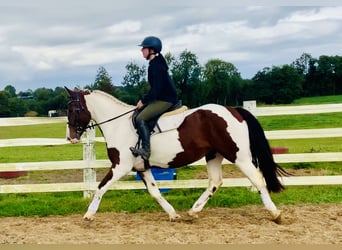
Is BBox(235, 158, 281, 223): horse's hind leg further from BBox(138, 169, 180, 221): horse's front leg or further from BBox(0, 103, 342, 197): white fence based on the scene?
BBox(0, 103, 342, 197): white fence

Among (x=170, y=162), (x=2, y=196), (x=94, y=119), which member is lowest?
(x=2, y=196)

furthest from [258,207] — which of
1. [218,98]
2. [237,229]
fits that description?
[218,98]

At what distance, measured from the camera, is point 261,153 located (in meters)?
5.92

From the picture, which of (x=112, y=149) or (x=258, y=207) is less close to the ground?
(x=112, y=149)

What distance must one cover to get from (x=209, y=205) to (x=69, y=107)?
264 centimetres

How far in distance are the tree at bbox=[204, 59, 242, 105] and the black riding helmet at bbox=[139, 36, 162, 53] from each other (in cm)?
1953

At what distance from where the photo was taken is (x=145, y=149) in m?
5.86

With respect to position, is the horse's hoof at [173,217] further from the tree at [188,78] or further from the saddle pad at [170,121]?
the tree at [188,78]

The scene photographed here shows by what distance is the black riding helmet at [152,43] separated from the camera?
19.4ft

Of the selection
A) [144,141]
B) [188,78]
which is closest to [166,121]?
[144,141]

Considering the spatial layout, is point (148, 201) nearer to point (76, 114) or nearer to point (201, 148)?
point (201, 148)

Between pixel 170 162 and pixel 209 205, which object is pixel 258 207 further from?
pixel 170 162

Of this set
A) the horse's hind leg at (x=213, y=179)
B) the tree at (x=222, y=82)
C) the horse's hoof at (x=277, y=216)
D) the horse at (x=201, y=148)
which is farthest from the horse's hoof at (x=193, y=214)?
the tree at (x=222, y=82)

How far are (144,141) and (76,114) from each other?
1.17 m
